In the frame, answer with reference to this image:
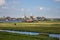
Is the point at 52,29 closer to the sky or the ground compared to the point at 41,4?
closer to the ground

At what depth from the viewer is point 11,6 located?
348 inches

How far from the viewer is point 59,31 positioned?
887cm

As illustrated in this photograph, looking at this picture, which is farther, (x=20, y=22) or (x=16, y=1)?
(x=20, y=22)

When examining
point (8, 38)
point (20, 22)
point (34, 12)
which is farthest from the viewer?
point (20, 22)

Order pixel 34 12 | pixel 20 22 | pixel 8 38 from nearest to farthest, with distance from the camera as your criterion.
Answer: pixel 8 38, pixel 34 12, pixel 20 22

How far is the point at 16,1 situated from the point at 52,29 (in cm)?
231

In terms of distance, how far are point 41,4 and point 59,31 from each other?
5.48ft

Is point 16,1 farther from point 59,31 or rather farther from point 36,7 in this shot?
point 59,31

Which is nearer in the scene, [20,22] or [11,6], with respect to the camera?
[11,6]

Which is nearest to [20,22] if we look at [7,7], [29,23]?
[29,23]

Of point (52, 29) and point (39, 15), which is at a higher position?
point (39, 15)

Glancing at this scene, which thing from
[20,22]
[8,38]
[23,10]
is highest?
[23,10]

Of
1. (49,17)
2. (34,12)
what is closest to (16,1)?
(34,12)

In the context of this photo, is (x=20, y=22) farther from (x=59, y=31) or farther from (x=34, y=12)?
(x=59, y=31)
